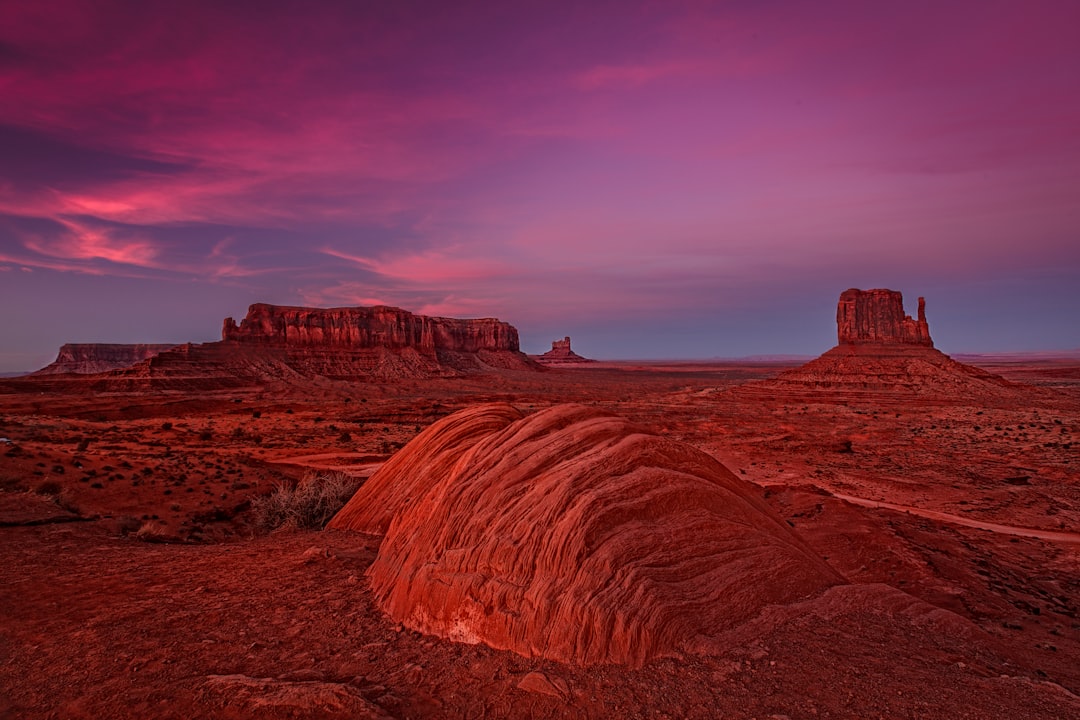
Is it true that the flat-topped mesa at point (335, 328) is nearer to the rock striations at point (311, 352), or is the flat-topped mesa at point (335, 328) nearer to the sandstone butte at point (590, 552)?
the rock striations at point (311, 352)

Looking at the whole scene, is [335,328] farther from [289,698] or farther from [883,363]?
[289,698]

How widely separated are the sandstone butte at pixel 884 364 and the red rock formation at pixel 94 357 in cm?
13434

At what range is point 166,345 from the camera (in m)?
146

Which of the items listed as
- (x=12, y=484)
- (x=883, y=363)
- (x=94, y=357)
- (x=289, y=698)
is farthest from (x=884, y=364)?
(x=94, y=357)

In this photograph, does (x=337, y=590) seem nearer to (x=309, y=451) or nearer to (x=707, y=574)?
(x=707, y=574)

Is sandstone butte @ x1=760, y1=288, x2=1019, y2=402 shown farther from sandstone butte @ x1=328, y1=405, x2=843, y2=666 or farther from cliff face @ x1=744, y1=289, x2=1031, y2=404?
sandstone butte @ x1=328, y1=405, x2=843, y2=666

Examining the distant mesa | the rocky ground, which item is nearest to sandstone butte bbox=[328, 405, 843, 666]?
the rocky ground

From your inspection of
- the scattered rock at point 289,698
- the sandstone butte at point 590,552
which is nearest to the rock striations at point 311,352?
the sandstone butte at point 590,552

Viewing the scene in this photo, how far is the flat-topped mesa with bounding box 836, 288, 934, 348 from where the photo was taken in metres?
75.1

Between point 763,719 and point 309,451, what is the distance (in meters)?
31.2

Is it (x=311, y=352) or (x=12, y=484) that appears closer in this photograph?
(x=12, y=484)

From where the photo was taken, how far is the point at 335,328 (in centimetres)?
10681

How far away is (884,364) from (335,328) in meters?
93.8

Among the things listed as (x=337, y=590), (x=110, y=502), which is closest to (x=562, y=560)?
(x=337, y=590)
